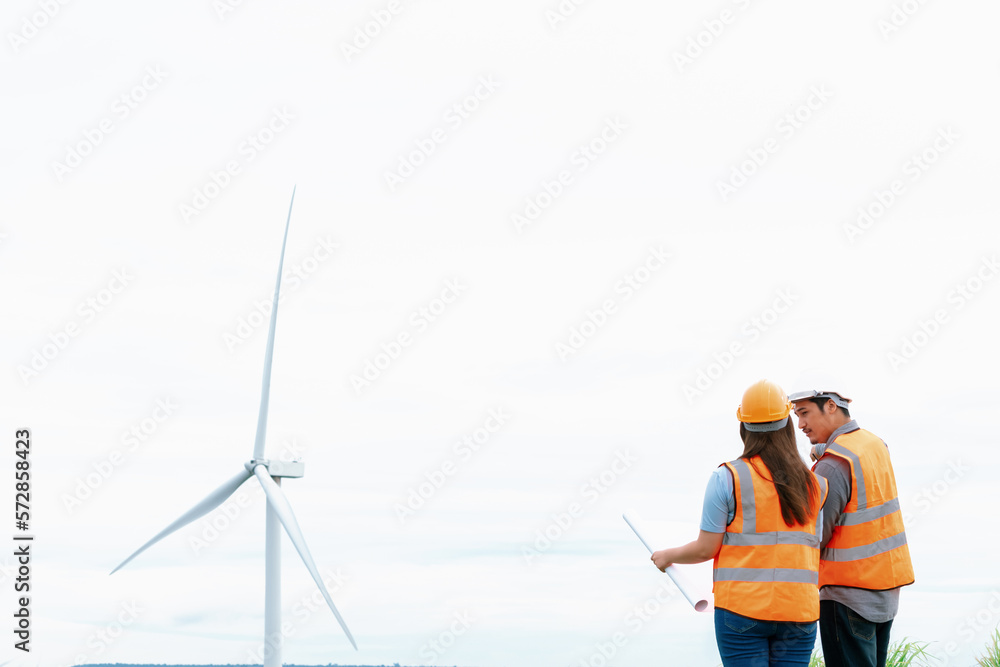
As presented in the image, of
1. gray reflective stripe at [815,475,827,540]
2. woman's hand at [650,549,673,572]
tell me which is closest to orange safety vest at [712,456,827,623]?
gray reflective stripe at [815,475,827,540]

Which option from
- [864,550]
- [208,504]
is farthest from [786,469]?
[208,504]

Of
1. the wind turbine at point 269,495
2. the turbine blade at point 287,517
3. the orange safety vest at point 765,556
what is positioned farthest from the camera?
the wind turbine at point 269,495

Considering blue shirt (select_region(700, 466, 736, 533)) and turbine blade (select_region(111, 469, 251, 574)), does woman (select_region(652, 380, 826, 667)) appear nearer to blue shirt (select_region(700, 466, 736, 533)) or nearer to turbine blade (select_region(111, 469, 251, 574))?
blue shirt (select_region(700, 466, 736, 533))

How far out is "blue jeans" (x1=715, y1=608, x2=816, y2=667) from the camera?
20.3 ft

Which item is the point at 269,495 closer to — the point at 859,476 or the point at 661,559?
the point at 661,559

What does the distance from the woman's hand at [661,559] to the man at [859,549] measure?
133 centimetres

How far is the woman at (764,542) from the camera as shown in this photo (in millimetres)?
6145

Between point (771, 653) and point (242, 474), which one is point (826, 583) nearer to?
point (771, 653)

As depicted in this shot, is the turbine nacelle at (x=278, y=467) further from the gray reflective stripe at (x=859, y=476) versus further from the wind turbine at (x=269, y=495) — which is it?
the gray reflective stripe at (x=859, y=476)

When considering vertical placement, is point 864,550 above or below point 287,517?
below

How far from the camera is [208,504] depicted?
18.7 meters

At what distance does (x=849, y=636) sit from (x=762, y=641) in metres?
1.46

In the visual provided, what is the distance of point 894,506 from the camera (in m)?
7.31

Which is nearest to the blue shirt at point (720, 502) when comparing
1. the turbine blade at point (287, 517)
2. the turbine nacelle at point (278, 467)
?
the turbine blade at point (287, 517)
